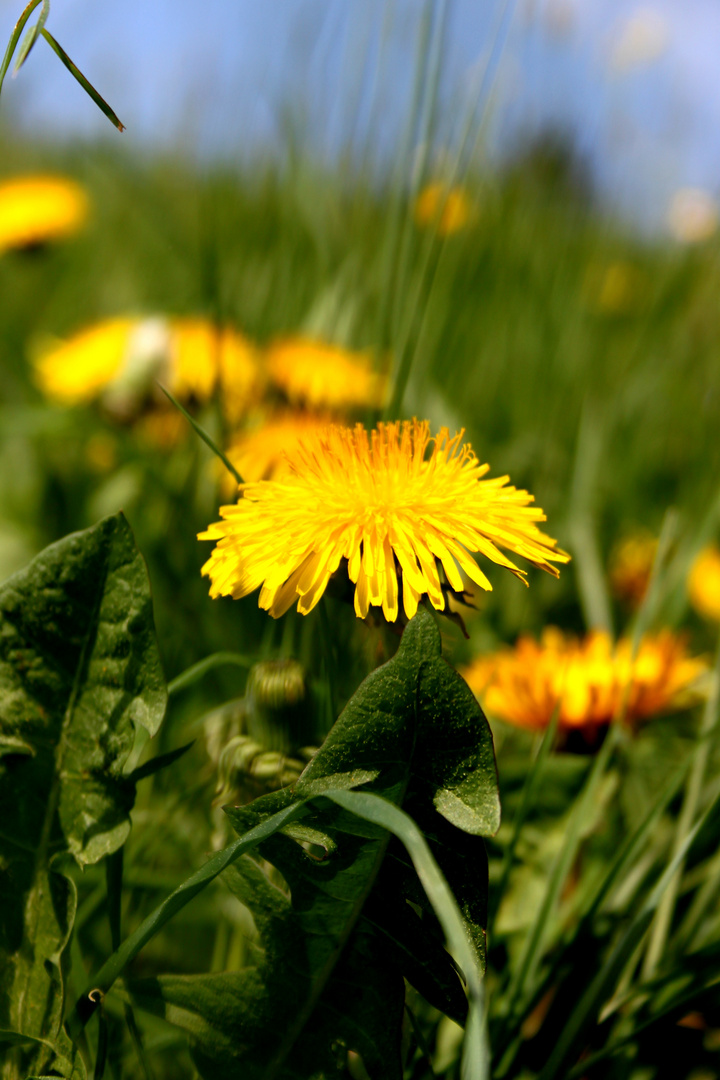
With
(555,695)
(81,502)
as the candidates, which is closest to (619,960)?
(555,695)

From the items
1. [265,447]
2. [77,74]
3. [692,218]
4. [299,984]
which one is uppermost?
[692,218]

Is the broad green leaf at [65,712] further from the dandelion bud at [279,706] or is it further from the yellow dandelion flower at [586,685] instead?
the yellow dandelion flower at [586,685]

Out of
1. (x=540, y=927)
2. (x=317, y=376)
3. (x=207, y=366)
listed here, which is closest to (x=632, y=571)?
(x=317, y=376)

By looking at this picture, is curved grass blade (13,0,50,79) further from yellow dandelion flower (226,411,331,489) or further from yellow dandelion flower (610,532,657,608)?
yellow dandelion flower (610,532,657,608)

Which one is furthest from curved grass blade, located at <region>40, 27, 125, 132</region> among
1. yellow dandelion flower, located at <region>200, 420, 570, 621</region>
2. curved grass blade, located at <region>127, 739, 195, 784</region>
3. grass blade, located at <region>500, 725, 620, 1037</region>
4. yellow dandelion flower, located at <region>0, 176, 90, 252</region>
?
yellow dandelion flower, located at <region>0, 176, 90, 252</region>

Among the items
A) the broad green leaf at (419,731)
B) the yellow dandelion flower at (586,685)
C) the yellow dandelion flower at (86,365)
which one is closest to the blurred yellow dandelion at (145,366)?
the yellow dandelion flower at (86,365)

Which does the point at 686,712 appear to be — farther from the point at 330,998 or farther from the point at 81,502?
the point at 81,502

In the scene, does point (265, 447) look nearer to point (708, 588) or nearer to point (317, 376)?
point (317, 376)
